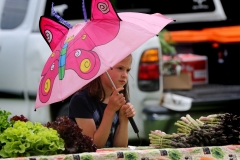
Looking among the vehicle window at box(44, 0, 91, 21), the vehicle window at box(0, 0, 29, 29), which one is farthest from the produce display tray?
the vehicle window at box(0, 0, 29, 29)

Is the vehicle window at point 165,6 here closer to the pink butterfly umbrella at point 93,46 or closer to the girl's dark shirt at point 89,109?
the girl's dark shirt at point 89,109

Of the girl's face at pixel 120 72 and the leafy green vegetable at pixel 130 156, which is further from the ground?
the girl's face at pixel 120 72

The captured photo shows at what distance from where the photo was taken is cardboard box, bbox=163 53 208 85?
877 centimetres

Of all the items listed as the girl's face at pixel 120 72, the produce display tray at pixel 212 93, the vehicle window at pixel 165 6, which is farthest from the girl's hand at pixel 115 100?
the vehicle window at pixel 165 6

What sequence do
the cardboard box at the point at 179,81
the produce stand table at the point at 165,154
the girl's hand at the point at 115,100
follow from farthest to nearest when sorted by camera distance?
the cardboard box at the point at 179,81 < the girl's hand at the point at 115,100 < the produce stand table at the point at 165,154

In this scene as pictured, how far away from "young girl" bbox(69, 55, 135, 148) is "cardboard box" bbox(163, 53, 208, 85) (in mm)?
4107

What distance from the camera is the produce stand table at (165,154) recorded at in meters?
3.58

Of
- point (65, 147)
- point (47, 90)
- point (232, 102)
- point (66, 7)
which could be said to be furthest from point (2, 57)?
point (65, 147)

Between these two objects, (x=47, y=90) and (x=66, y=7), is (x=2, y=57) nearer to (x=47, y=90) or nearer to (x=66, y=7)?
(x=66, y=7)

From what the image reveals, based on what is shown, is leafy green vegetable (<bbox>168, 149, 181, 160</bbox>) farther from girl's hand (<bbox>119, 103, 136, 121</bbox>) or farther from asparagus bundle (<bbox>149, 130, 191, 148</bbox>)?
girl's hand (<bbox>119, 103, 136, 121</bbox>)

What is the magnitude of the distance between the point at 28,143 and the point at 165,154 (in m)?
0.66

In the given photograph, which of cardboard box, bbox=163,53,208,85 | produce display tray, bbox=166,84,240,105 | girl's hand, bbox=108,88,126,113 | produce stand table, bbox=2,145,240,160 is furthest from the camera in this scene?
cardboard box, bbox=163,53,208,85

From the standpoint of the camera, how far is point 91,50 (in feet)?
13.9

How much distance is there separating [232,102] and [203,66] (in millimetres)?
943
